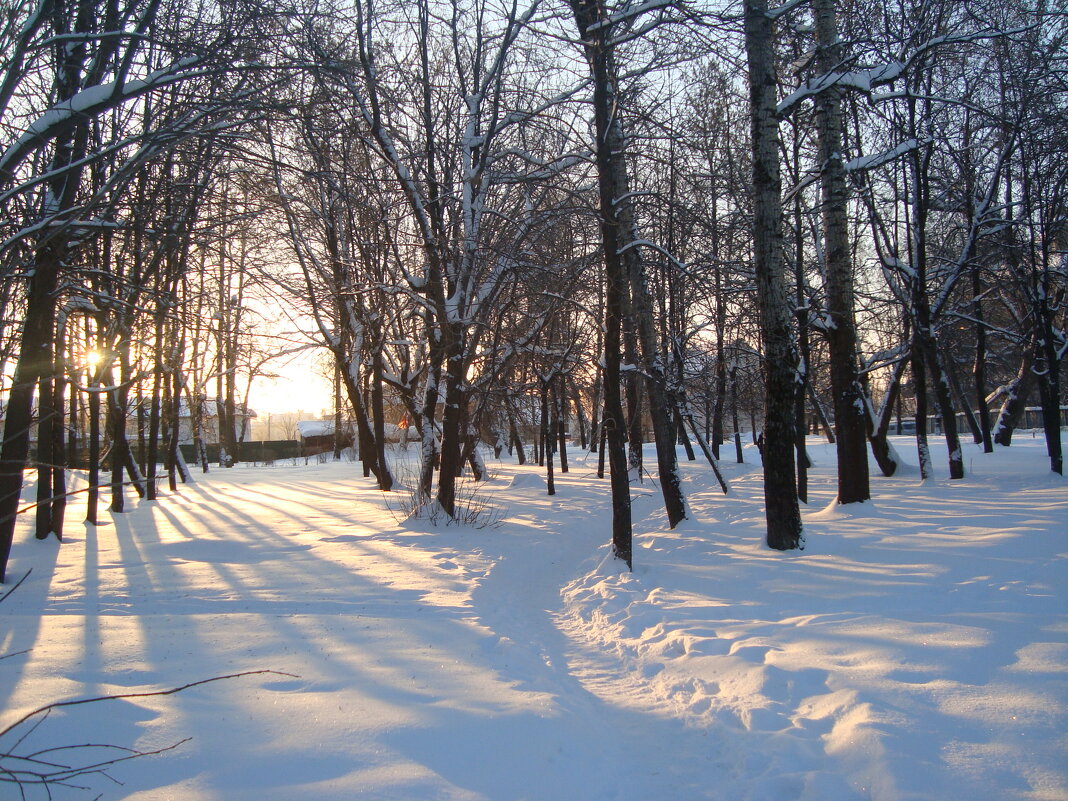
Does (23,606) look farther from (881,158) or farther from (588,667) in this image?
(881,158)

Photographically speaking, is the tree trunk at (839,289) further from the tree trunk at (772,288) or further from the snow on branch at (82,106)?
the snow on branch at (82,106)

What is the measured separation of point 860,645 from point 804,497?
25.6 feet

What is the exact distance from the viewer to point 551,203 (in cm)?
1109

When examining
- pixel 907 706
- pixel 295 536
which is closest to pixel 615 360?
pixel 907 706

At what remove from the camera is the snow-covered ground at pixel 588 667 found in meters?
3.08

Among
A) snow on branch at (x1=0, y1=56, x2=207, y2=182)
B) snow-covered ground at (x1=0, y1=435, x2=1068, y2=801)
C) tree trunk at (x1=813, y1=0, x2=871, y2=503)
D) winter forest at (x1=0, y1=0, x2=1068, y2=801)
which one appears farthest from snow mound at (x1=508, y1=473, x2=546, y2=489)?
snow on branch at (x1=0, y1=56, x2=207, y2=182)

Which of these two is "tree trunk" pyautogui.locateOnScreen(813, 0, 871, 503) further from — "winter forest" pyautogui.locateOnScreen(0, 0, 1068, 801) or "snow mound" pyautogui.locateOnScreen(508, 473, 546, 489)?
"snow mound" pyautogui.locateOnScreen(508, 473, 546, 489)

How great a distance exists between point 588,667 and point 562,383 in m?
13.2

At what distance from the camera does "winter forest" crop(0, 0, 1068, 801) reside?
343cm

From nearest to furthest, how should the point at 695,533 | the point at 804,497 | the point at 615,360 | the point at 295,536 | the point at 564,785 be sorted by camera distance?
1. the point at 564,785
2. the point at 615,360
3. the point at 695,533
4. the point at 295,536
5. the point at 804,497

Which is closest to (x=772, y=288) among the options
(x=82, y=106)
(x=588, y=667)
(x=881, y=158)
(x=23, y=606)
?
(x=881, y=158)

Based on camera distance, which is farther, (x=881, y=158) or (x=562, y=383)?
(x=562, y=383)

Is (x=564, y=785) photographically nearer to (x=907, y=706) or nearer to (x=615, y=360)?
(x=907, y=706)

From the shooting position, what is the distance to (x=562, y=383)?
17.9 m
